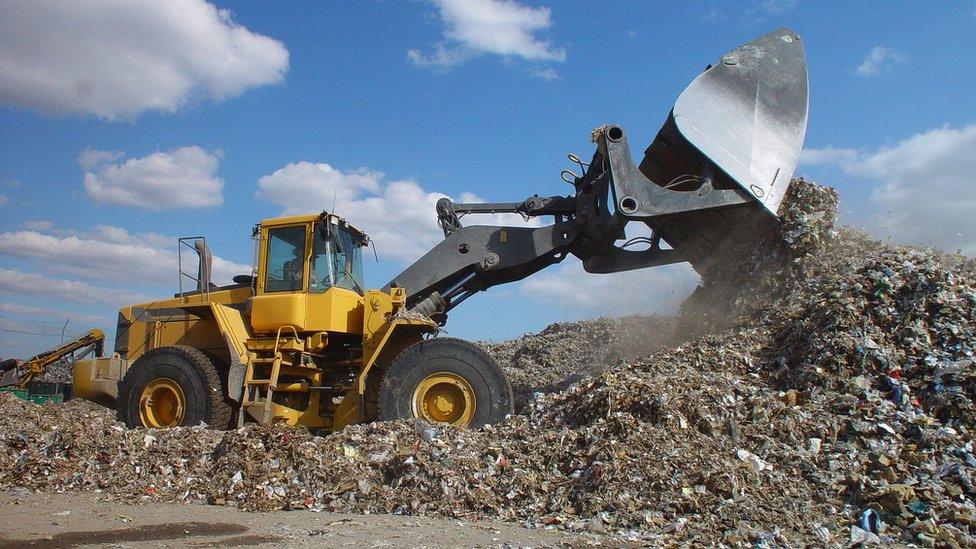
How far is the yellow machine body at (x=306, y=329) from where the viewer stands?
762 cm

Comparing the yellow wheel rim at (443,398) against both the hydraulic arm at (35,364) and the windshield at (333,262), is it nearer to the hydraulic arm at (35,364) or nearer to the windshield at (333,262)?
the windshield at (333,262)

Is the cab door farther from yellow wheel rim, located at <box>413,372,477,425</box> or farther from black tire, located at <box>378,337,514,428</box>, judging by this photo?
yellow wheel rim, located at <box>413,372,477,425</box>

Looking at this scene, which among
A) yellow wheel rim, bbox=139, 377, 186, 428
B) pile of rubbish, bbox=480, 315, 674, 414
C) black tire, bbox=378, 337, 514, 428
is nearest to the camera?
black tire, bbox=378, 337, 514, 428

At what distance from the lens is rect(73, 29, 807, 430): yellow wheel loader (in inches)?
295

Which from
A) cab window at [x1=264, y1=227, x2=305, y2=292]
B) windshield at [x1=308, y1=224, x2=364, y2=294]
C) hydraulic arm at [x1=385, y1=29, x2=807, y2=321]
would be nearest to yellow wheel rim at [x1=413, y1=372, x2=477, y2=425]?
hydraulic arm at [x1=385, y1=29, x2=807, y2=321]

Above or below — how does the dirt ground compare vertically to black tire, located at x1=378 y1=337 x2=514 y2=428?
below

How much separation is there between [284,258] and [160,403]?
79.0 inches

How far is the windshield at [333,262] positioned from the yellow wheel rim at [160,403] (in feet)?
5.90

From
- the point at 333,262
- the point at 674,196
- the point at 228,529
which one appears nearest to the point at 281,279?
the point at 333,262

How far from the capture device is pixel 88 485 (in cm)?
624

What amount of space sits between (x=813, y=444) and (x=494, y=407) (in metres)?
2.76

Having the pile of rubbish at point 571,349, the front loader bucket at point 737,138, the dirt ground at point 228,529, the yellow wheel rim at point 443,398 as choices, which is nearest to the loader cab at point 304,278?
the yellow wheel rim at point 443,398

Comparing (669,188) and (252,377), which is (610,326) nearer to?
(669,188)

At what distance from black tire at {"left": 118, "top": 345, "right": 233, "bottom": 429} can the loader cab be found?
2.24ft
